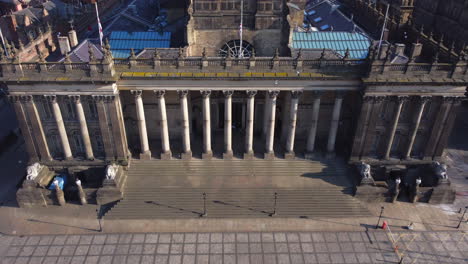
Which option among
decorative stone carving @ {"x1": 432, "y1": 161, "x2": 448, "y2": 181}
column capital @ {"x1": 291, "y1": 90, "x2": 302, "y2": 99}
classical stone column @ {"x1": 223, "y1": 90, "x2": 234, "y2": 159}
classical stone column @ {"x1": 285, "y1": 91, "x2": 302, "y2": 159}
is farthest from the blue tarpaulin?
decorative stone carving @ {"x1": 432, "y1": 161, "x2": 448, "y2": 181}

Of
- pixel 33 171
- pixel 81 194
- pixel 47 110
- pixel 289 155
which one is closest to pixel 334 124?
pixel 289 155

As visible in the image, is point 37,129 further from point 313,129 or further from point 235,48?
point 313,129

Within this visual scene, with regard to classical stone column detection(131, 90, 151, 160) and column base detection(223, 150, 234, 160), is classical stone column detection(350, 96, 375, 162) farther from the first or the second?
classical stone column detection(131, 90, 151, 160)

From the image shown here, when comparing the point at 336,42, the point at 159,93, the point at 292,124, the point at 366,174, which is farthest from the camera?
the point at 336,42

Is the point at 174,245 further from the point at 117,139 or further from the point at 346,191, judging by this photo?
the point at 346,191

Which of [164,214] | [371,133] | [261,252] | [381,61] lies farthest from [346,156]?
[164,214]

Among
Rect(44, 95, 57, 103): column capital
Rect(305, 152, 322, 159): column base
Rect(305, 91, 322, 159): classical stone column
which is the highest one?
Rect(44, 95, 57, 103): column capital

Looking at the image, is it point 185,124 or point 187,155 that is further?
point 187,155
